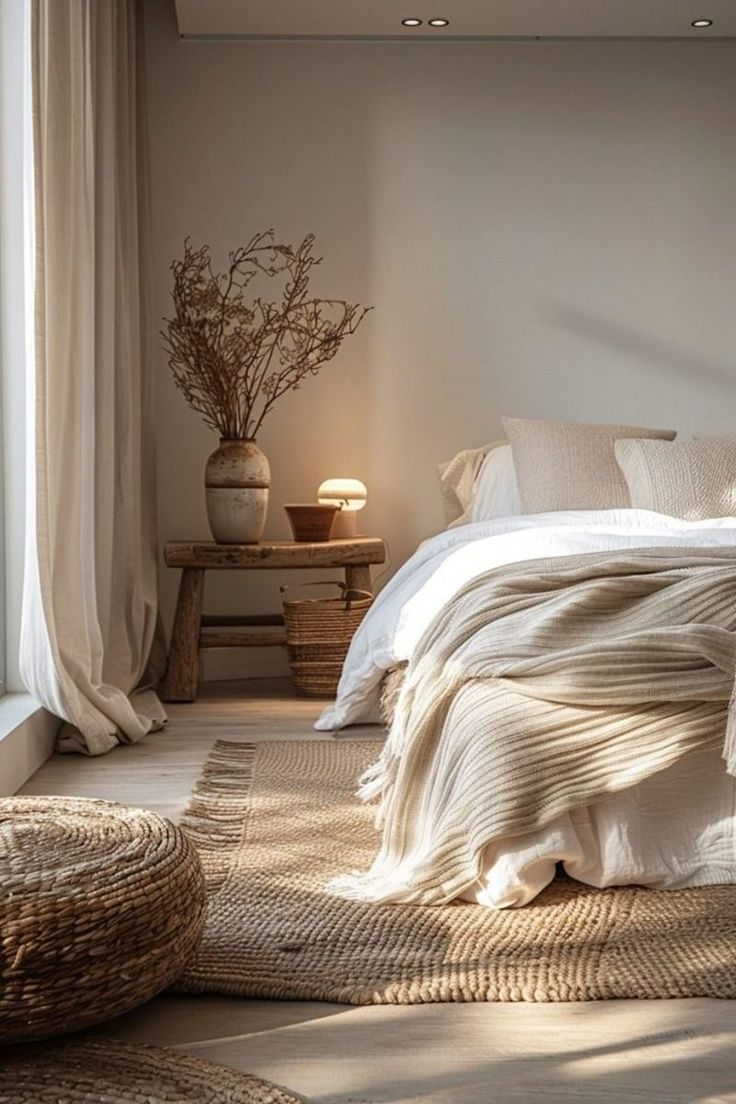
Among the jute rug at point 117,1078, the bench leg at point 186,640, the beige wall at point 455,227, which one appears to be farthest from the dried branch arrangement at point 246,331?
the jute rug at point 117,1078

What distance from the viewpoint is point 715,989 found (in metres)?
1.93

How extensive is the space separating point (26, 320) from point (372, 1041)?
7.14 feet

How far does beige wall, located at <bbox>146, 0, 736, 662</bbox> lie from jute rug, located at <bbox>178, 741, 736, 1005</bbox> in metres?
2.59

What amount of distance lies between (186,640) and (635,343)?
6.82 feet

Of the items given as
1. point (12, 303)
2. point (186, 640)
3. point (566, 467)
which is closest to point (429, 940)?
point (12, 303)

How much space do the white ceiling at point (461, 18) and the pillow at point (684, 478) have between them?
1546 mm

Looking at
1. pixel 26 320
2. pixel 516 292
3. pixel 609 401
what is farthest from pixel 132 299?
pixel 609 401

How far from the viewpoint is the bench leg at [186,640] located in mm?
4527

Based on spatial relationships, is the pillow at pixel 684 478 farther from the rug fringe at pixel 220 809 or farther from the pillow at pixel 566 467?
the rug fringe at pixel 220 809

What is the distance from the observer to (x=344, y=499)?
15.8 ft

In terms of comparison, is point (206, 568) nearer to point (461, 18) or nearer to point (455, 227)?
point (455, 227)

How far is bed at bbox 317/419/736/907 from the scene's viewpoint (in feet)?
7.59

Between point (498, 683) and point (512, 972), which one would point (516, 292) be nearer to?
point (498, 683)

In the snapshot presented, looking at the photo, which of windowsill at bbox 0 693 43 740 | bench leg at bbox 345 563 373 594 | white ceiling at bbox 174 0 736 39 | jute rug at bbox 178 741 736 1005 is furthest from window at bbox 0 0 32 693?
bench leg at bbox 345 563 373 594
